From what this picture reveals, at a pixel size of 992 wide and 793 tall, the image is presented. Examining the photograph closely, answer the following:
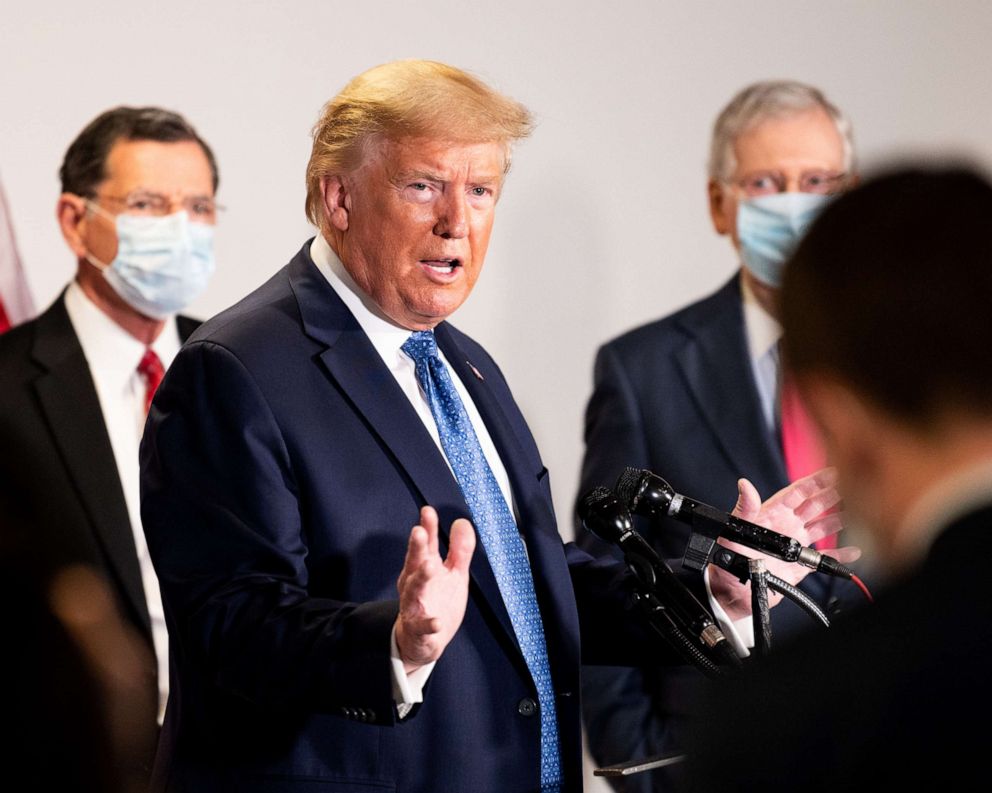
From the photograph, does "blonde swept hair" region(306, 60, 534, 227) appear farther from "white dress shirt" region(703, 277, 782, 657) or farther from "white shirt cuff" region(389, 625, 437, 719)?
"white dress shirt" region(703, 277, 782, 657)

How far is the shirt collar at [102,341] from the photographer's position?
12.5ft

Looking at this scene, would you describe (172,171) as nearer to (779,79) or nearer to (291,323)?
(291,323)

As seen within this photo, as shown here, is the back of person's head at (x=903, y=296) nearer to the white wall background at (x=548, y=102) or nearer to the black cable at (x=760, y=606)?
the black cable at (x=760, y=606)

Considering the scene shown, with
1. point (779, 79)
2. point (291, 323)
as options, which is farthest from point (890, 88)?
point (291, 323)

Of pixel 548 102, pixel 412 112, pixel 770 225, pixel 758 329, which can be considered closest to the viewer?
pixel 412 112

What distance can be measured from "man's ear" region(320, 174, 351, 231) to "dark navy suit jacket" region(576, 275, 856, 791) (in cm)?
120

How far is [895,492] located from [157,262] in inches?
113

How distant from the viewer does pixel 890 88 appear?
17.1 ft

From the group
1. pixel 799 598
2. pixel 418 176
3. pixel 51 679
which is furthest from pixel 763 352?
pixel 51 679

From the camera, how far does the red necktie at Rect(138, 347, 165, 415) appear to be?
12.6 ft

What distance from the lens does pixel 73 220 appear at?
12.8 feet

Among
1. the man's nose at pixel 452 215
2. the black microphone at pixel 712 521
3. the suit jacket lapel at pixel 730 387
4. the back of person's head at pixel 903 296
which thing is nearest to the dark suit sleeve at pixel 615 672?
the suit jacket lapel at pixel 730 387

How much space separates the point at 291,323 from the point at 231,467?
29 centimetres

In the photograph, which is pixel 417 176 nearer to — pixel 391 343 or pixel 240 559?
pixel 391 343
